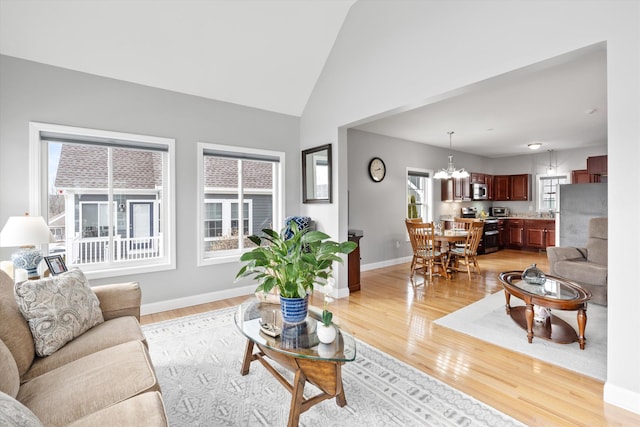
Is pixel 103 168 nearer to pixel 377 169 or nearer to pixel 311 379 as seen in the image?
pixel 311 379

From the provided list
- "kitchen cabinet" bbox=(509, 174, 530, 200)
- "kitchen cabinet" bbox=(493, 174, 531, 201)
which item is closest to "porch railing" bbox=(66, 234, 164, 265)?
"kitchen cabinet" bbox=(493, 174, 531, 201)

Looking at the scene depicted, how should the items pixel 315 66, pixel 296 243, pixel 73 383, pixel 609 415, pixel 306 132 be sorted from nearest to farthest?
1. pixel 73 383
2. pixel 609 415
3. pixel 296 243
4. pixel 315 66
5. pixel 306 132

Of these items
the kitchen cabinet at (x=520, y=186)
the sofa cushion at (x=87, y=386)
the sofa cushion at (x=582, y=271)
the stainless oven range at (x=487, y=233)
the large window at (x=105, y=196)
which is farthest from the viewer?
the kitchen cabinet at (x=520, y=186)

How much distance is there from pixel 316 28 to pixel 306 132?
1.36 m

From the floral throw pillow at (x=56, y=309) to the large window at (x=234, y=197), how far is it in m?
1.97

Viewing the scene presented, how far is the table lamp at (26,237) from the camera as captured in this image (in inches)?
98.9

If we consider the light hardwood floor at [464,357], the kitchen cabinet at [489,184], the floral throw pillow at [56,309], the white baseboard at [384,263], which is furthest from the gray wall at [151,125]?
the kitchen cabinet at [489,184]

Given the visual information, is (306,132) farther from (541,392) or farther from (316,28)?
(541,392)

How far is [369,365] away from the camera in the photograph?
2.41 metres

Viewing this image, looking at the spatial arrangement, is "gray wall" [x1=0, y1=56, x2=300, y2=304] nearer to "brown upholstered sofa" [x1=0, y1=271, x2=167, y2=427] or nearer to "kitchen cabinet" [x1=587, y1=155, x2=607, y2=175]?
"brown upholstered sofa" [x1=0, y1=271, x2=167, y2=427]

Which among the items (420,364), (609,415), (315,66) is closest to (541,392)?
(609,415)

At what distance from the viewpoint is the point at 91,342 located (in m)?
1.81

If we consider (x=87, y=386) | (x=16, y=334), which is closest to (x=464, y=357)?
(x=87, y=386)

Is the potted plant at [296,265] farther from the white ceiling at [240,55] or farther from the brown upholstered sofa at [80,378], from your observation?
the white ceiling at [240,55]
